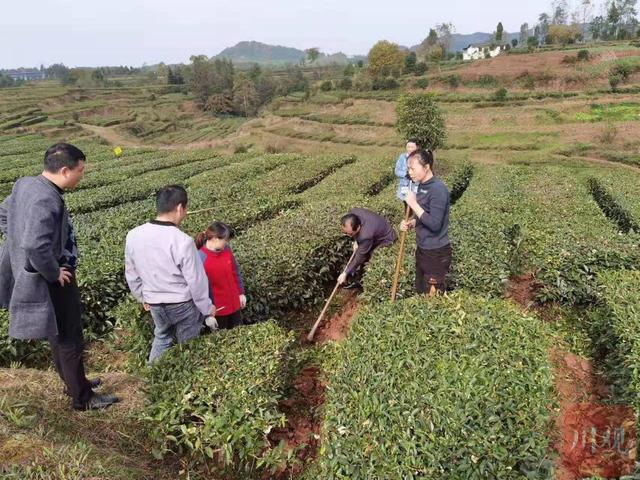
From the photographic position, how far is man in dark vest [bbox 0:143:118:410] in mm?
3643

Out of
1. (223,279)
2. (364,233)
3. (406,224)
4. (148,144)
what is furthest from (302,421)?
(148,144)

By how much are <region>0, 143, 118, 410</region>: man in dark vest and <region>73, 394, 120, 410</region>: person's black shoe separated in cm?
35

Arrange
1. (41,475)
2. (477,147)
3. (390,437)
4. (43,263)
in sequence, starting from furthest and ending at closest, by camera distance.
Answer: (477,147) → (43,263) → (390,437) → (41,475)

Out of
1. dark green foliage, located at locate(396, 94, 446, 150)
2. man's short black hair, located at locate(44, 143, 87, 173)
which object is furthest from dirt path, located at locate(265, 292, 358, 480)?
dark green foliage, located at locate(396, 94, 446, 150)

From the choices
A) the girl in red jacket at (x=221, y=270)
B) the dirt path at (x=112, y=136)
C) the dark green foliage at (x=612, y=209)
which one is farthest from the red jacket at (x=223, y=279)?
the dirt path at (x=112, y=136)

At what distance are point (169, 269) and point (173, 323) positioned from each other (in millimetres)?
709

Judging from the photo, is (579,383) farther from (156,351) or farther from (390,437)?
(156,351)

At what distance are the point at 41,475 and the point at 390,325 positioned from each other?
307cm

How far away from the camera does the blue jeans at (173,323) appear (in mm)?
4492

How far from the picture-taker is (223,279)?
515 centimetres

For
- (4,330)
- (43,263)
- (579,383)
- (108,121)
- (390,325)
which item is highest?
(108,121)

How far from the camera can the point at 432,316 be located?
4.41m

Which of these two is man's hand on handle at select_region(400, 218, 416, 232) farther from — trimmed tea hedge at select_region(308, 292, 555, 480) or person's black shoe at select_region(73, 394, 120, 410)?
person's black shoe at select_region(73, 394, 120, 410)

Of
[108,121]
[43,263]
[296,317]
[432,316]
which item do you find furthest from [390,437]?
[108,121]
